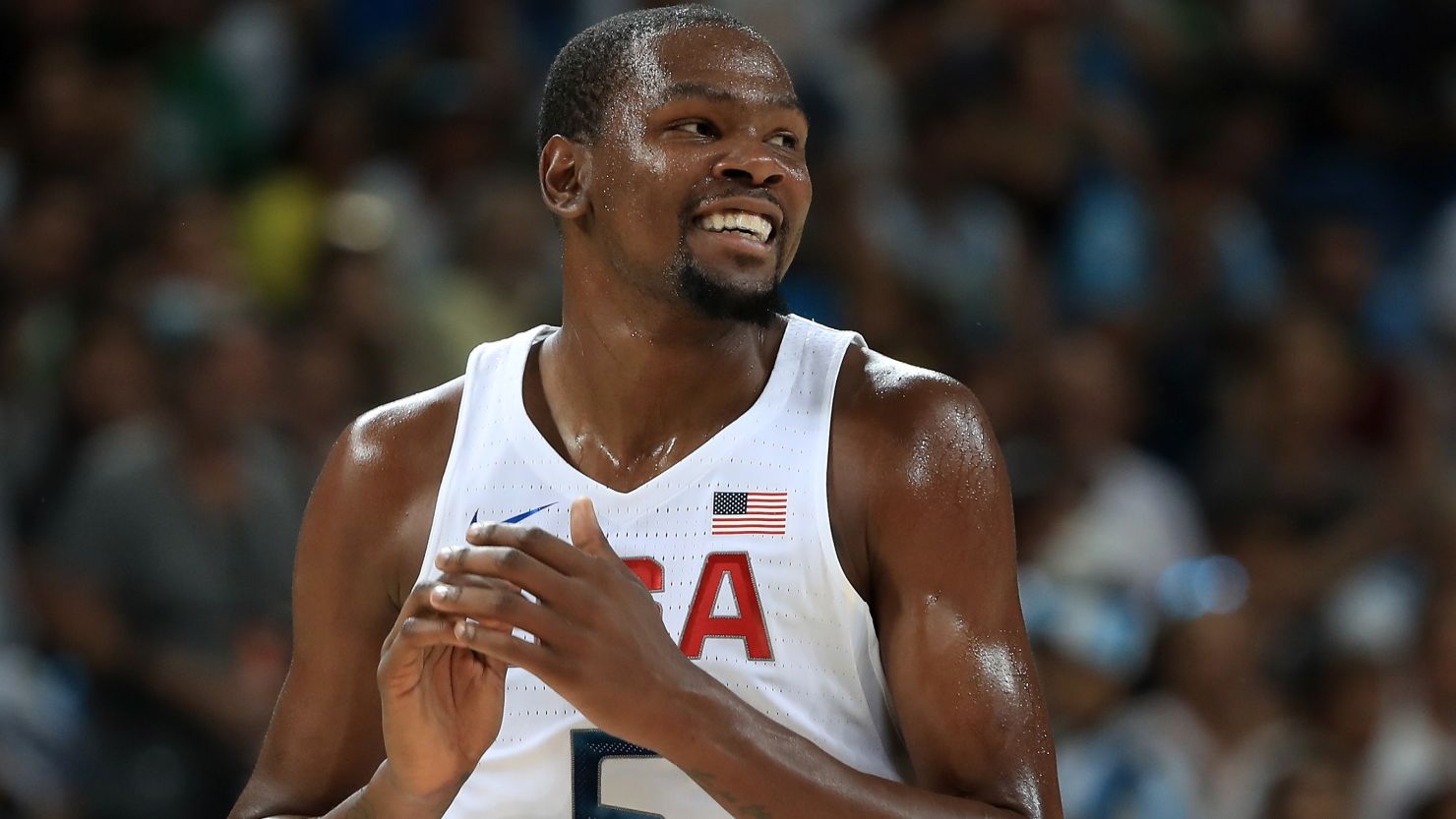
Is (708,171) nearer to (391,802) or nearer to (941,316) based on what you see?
(391,802)

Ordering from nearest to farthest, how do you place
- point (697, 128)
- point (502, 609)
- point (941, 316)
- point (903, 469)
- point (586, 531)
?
point (502, 609) → point (586, 531) → point (903, 469) → point (697, 128) → point (941, 316)

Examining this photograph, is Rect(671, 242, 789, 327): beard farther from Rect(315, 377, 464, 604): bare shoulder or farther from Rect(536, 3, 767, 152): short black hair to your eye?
Rect(315, 377, 464, 604): bare shoulder

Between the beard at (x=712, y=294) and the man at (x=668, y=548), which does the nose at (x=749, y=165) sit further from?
the beard at (x=712, y=294)

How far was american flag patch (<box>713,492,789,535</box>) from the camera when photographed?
112 inches

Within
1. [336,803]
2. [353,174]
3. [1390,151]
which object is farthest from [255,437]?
[1390,151]

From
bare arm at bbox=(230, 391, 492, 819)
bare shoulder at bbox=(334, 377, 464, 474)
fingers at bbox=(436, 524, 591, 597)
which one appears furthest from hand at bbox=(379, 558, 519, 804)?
bare shoulder at bbox=(334, 377, 464, 474)

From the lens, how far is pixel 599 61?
304cm

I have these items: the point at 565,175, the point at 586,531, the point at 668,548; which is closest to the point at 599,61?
the point at 565,175

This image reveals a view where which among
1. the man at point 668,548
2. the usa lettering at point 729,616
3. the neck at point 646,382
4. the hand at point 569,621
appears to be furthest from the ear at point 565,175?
the hand at point 569,621

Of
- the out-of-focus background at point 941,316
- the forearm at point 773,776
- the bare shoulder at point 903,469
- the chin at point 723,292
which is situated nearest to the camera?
the forearm at point 773,776

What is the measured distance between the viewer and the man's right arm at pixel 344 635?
9.98ft

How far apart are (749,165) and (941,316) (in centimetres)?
467

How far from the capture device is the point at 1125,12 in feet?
28.5

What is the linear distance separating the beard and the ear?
0.24 metres
